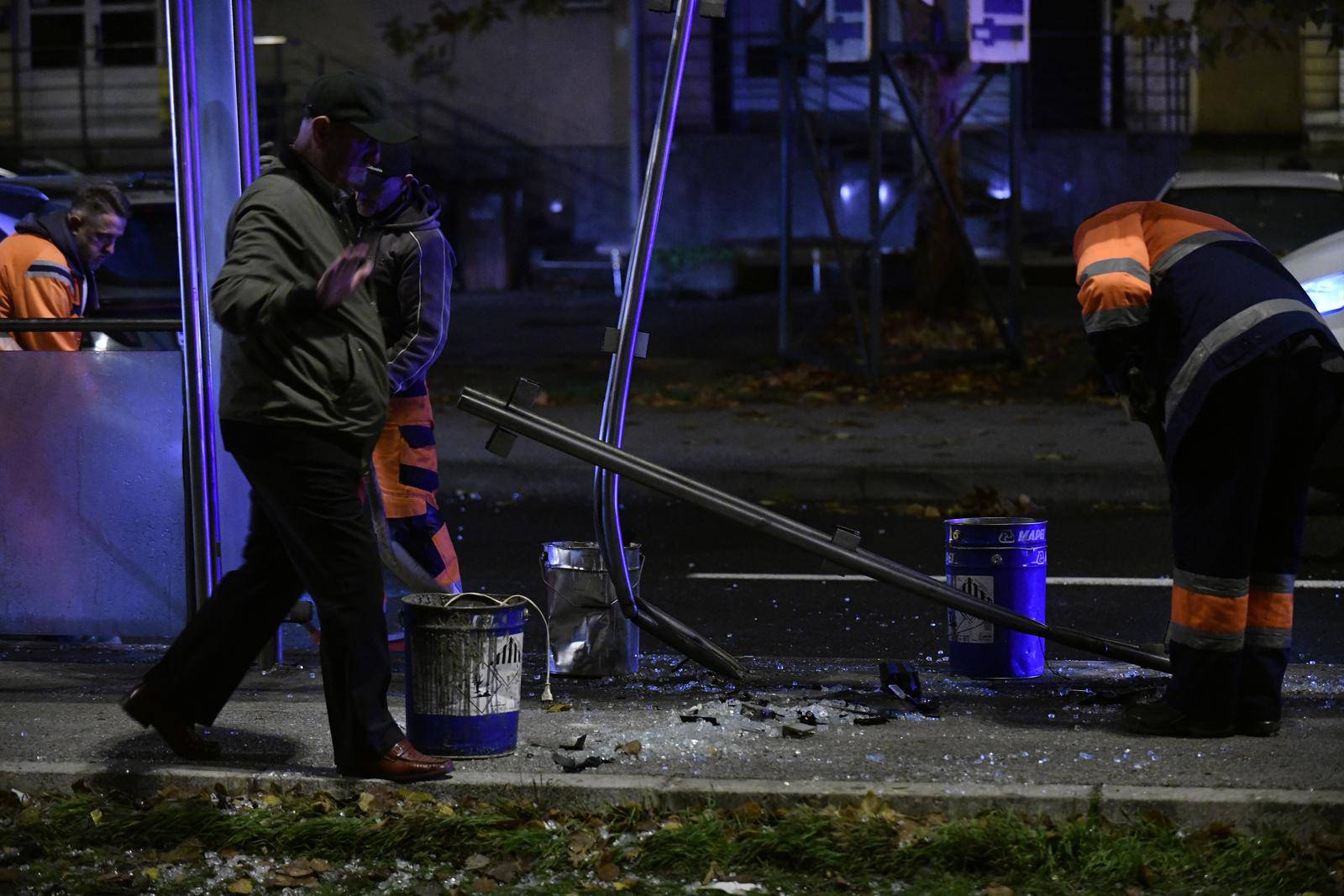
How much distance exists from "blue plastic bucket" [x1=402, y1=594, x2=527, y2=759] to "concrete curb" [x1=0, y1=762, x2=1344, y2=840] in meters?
0.13

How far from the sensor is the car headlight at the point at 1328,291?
8844 millimetres

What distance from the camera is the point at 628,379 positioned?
5.91 meters

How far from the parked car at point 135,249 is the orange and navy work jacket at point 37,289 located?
0.43 ft

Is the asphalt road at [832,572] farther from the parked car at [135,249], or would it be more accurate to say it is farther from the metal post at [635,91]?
the metal post at [635,91]

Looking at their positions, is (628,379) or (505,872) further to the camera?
(628,379)

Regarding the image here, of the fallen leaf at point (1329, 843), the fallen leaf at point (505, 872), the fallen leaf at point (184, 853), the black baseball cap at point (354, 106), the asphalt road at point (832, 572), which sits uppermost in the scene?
the black baseball cap at point (354, 106)

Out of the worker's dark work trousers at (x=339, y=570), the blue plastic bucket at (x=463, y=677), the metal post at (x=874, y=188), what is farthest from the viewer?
the metal post at (x=874, y=188)

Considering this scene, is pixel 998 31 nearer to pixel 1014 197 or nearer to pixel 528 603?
pixel 1014 197

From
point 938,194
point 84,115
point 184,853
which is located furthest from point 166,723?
point 938,194

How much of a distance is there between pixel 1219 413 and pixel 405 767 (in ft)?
8.43

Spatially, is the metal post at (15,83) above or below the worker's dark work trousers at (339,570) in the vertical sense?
above

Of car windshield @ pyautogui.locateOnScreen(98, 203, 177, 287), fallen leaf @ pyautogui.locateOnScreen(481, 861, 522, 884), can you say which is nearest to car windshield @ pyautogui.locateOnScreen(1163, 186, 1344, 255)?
car windshield @ pyautogui.locateOnScreen(98, 203, 177, 287)

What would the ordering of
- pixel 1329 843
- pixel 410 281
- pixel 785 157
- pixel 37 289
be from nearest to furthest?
1. pixel 1329 843
2. pixel 410 281
3. pixel 37 289
4. pixel 785 157

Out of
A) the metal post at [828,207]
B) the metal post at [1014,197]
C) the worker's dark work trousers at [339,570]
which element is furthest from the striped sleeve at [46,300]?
the metal post at [1014,197]
